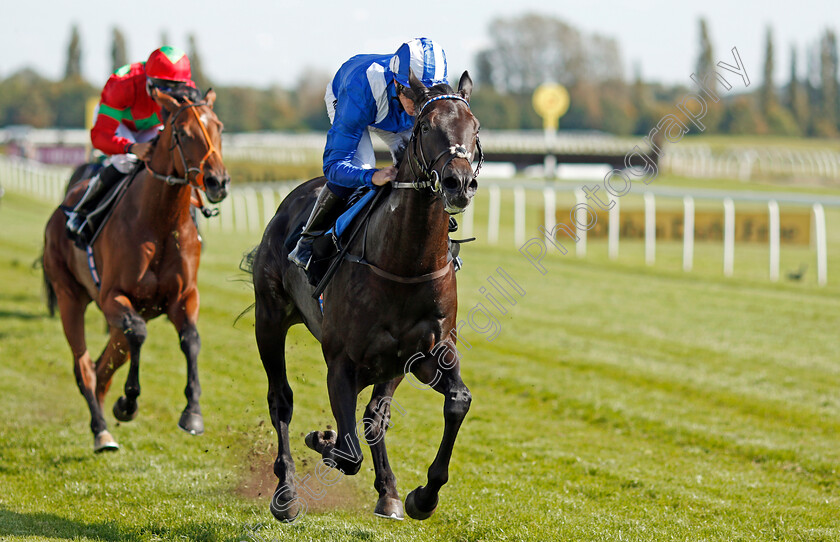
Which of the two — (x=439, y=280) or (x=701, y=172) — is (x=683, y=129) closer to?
(x=439, y=280)

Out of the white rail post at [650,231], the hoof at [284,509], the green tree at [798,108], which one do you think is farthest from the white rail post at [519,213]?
the green tree at [798,108]

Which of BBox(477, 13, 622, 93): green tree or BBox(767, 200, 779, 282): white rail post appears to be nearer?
BBox(767, 200, 779, 282): white rail post

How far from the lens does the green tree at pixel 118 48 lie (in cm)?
4900

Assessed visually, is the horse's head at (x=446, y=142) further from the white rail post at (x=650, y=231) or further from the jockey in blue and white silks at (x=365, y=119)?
the white rail post at (x=650, y=231)

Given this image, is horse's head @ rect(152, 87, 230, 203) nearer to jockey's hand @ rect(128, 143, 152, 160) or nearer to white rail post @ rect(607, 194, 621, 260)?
jockey's hand @ rect(128, 143, 152, 160)

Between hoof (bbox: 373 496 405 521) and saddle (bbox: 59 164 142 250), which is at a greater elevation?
saddle (bbox: 59 164 142 250)

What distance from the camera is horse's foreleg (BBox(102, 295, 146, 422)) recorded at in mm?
4938

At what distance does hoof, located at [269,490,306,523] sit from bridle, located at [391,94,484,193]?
1.56m

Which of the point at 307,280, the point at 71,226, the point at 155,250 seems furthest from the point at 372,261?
the point at 71,226

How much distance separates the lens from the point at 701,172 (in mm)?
Answer: 35031

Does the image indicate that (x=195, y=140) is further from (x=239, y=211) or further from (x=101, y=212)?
(x=239, y=211)

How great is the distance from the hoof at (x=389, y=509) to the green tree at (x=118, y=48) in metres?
48.4

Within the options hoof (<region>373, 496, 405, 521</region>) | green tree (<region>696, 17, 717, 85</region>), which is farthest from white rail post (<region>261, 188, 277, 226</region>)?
green tree (<region>696, 17, 717, 85</region>)

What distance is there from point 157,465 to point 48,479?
1.85 feet
